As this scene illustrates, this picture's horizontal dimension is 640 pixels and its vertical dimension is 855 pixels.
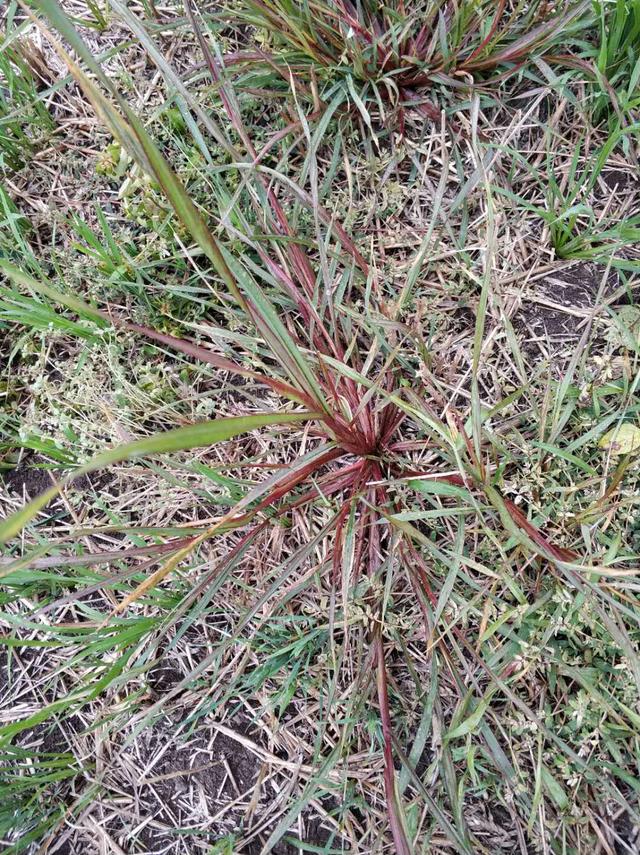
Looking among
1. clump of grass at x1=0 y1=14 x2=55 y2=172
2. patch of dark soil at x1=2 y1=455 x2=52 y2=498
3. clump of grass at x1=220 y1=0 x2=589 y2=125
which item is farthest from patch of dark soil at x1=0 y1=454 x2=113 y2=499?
clump of grass at x1=220 y1=0 x2=589 y2=125

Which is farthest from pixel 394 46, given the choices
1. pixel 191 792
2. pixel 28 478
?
pixel 191 792

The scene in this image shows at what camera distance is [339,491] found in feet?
4.66

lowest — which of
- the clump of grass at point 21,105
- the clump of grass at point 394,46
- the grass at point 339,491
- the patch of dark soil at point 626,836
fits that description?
the patch of dark soil at point 626,836

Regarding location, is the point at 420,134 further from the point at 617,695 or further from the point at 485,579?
the point at 617,695

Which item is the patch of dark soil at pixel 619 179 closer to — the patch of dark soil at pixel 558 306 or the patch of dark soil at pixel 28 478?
the patch of dark soil at pixel 558 306

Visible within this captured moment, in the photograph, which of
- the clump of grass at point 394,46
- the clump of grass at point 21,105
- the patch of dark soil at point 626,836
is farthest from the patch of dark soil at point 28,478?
the patch of dark soil at point 626,836

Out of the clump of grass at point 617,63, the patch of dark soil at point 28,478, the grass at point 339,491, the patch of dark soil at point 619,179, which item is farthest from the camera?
the patch of dark soil at point 28,478

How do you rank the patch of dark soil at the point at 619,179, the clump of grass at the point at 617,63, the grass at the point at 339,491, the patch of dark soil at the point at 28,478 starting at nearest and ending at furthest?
the grass at the point at 339,491, the clump of grass at the point at 617,63, the patch of dark soil at the point at 619,179, the patch of dark soil at the point at 28,478

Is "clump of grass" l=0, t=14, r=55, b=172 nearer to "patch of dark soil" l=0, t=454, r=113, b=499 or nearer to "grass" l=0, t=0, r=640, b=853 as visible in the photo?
"grass" l=0, t=0, r=640, b=853

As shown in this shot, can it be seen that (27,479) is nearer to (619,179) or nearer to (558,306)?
(558,306)

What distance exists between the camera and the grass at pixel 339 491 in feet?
4.05

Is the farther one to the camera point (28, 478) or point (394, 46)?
point (28, 478)

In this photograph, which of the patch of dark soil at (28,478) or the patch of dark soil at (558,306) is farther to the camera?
the patch of dark soil at (28,478)

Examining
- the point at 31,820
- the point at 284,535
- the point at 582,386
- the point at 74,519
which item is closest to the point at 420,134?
the point at 582,386
